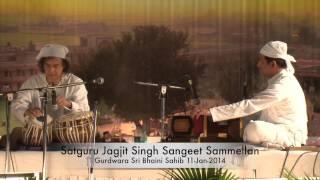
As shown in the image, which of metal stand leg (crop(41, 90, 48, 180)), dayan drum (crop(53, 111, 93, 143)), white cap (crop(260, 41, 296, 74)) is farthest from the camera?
white cap (crop(260, 41, 296, 74))

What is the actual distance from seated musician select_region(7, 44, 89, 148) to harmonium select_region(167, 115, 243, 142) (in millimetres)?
972

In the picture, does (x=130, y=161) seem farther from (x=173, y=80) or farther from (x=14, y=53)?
(x=14, y=53)

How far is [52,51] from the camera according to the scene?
6.98 metres

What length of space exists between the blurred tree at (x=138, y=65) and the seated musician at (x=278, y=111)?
102 centimetres

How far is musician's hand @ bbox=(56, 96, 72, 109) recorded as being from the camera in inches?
253

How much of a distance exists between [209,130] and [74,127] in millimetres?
1431

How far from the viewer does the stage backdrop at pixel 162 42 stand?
7.17 metres

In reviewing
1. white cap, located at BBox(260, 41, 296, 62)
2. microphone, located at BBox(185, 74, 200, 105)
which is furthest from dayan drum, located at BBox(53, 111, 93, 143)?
white cap, located at BBox(260, 41, 296, 62)

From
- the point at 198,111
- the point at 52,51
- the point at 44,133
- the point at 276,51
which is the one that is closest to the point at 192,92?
the point at 198,111

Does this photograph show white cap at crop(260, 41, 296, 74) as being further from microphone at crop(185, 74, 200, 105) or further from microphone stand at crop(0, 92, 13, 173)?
microphone stand at crop(0, 92, 13, 173)

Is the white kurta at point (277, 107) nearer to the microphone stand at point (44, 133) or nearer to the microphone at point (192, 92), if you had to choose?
the microphone at point (192, 92)

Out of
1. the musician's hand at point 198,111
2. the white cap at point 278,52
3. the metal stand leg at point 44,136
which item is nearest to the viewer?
the metal stand leg at point 44,136

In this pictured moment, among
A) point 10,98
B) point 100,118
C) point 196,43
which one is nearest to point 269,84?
point 196,43

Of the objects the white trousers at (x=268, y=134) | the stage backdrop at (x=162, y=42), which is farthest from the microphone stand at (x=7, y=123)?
the white trousers at (x=268, y=134)
